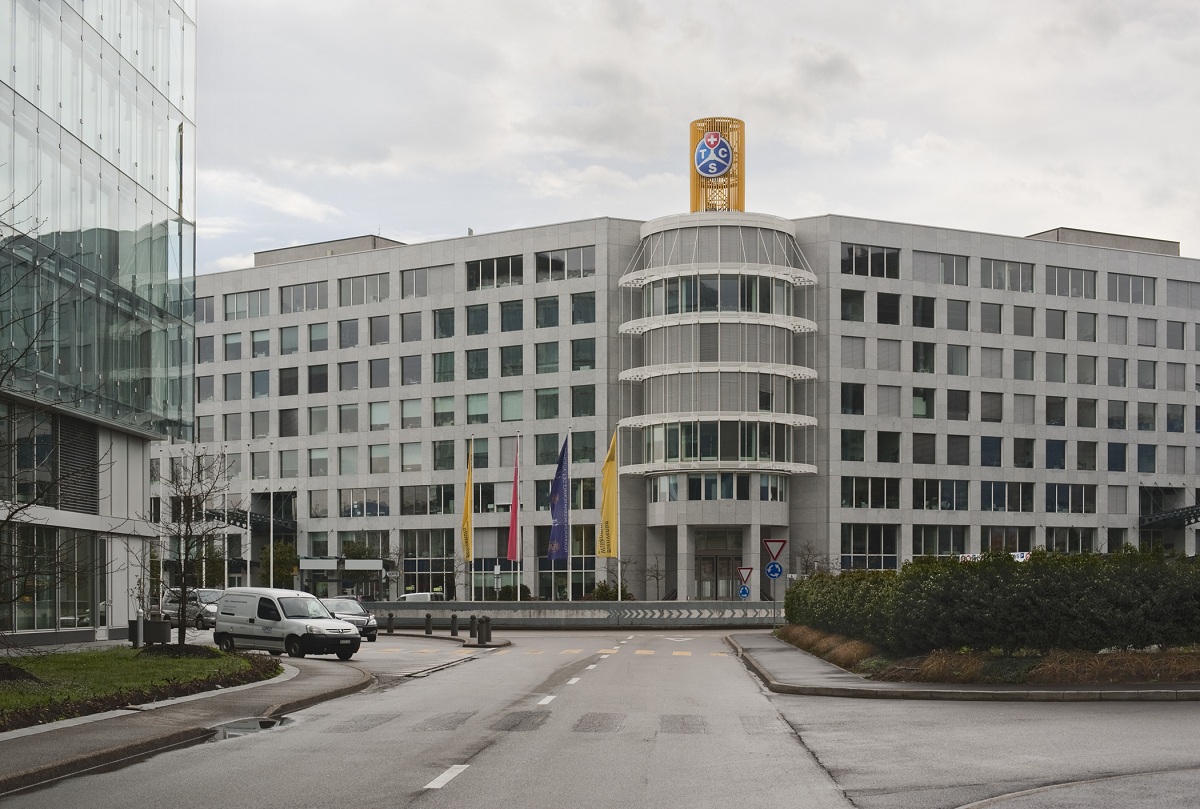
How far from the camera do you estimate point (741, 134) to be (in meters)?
86.8

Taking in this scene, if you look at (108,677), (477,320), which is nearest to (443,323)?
(477,320)

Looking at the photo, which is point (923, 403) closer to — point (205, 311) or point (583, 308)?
point (583, 308)

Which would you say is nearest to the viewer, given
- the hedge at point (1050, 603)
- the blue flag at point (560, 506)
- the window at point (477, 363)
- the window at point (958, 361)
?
the hedge at point (1050, 603)

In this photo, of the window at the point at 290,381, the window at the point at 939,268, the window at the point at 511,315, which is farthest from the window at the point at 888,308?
the window at the point at 290,381

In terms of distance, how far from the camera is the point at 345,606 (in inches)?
1885

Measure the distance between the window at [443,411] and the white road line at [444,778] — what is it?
81390 mm

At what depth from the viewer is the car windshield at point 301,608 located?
37375mm

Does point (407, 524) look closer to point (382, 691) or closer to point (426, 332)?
point (426, 332)

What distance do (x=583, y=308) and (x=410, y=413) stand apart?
15299mm

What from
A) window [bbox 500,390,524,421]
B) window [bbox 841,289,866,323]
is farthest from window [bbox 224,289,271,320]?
window [bbox 841,289,866,323]

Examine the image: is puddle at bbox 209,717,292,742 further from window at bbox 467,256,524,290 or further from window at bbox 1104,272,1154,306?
window at bbox 1104,272,1154,306

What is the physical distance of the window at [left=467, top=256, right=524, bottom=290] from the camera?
92375 mm

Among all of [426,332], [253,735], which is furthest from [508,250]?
[253,735]

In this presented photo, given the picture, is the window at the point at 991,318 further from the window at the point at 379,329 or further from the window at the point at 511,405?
the window at the point at 379,329
